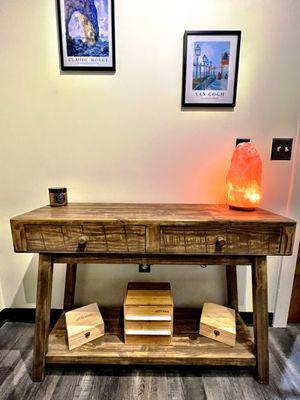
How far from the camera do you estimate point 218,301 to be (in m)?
1.34

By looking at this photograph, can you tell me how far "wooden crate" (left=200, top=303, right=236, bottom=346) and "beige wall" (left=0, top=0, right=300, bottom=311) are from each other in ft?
0.95

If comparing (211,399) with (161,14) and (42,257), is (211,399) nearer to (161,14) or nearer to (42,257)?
(42,257)

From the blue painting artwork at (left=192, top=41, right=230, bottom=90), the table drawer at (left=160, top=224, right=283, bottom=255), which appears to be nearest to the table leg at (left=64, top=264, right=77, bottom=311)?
the table drawer at (left=160, top=224, right=283, bottom=255)

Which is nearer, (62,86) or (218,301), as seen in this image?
(62,86)

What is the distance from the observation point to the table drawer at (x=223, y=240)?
85cm

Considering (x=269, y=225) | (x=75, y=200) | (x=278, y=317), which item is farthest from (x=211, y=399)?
(x=75, y=200)

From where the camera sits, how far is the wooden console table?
85 cm

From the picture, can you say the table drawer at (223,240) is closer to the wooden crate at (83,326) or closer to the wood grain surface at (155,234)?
the wood grain surface at (155,234)

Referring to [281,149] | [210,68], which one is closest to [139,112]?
[210,68]

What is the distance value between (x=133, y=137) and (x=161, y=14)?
1.92ft

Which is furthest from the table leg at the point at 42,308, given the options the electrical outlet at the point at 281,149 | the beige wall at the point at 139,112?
the electrical outlet at the point at 281,149

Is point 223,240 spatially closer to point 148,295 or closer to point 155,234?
point 155,234

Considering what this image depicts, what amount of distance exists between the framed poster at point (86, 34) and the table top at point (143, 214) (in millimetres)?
709

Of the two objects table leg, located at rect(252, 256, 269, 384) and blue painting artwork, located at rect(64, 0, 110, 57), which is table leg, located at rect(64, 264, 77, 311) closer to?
table leg, located at rect(252, 256, 269, 384)
